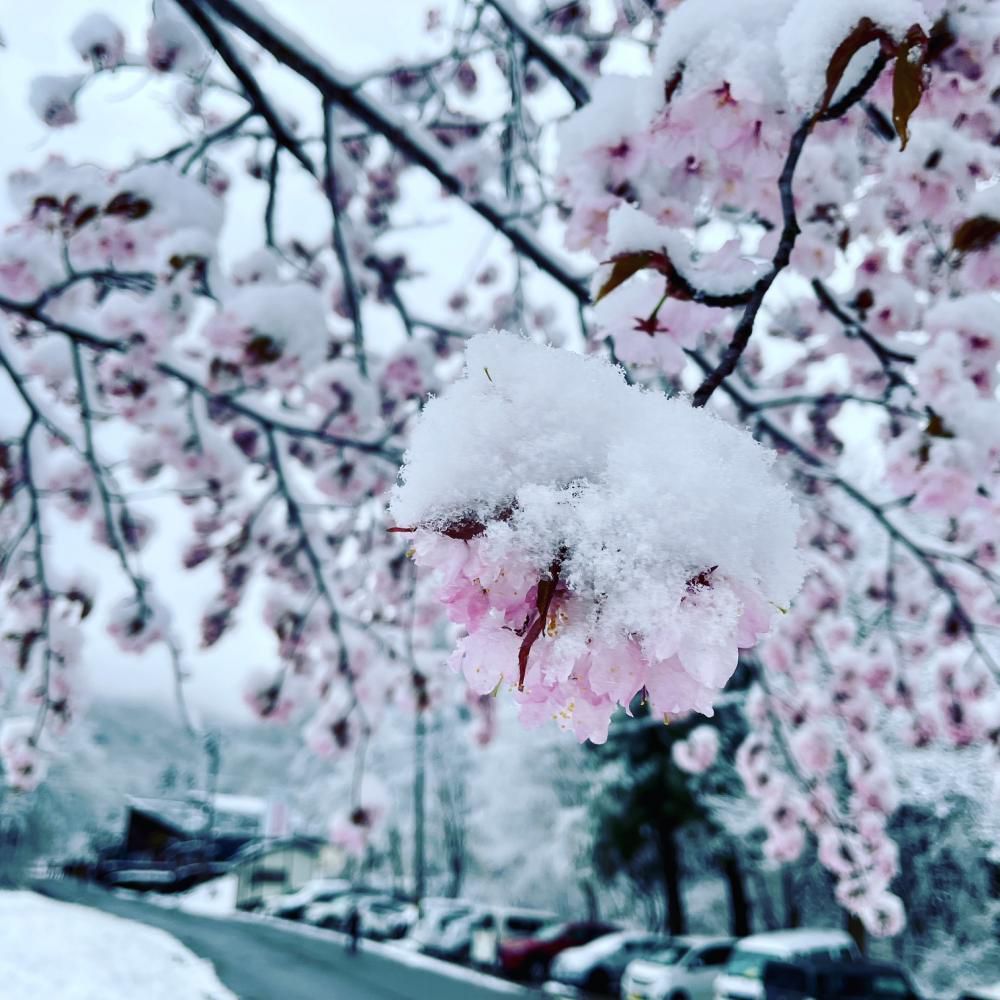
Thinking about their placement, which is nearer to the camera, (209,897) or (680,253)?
(680,253)

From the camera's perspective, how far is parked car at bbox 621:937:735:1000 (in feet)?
31.0

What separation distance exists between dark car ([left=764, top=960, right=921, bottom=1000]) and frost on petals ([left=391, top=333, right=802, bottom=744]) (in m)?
8.41

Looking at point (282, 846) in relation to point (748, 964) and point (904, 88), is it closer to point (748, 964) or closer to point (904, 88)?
point (748, 964)

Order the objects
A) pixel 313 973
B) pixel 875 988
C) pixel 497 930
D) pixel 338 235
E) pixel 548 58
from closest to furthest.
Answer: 1. pixel 548 58
2. pixel 338 235
3. pixel 875 988
4. pixel 313 973
5. pixel 497 930

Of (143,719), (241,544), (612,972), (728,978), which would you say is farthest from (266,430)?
(143,719)

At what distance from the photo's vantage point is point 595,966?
11.3 meters

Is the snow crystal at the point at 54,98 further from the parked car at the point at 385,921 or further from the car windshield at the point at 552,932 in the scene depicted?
the parked car at the point at 385,921

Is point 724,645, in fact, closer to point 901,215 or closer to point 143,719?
point 901,215

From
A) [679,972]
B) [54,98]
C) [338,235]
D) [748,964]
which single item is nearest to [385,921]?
[679,972]

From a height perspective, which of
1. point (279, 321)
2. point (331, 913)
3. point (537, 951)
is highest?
point (279, 321)

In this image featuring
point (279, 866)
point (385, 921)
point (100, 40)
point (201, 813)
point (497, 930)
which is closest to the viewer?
point (100, 40)

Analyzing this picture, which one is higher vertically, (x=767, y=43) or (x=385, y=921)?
(x=767, y=43)

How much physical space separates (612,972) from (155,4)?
41.1 feet

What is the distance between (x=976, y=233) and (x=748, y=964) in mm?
8747
